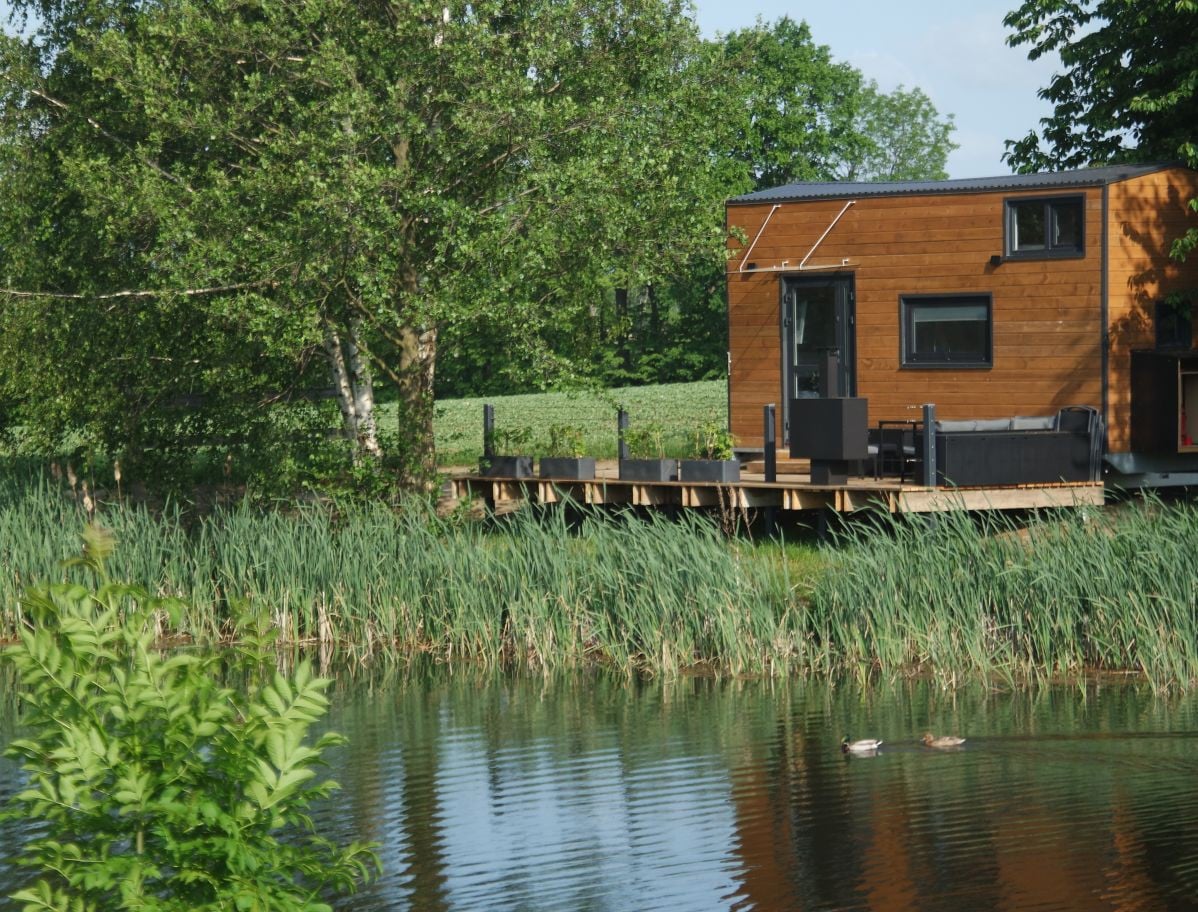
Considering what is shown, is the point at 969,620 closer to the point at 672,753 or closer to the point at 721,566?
the point at 721,566

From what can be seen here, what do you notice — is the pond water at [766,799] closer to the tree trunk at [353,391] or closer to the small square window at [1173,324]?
the tree trunk at [353,391]

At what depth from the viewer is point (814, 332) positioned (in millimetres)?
19219

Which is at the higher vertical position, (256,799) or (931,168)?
(931,168)

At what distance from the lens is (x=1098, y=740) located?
33.0 feet

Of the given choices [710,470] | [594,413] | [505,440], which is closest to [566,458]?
[505,440]

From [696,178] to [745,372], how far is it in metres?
Answer: 2.62

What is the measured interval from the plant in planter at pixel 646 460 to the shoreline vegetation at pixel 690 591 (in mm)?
1650

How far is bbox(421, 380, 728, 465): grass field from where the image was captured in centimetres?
2950

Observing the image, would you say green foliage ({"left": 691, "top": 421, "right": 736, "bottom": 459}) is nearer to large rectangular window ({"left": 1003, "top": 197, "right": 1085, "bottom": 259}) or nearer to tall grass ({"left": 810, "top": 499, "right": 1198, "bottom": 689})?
large rectangular window ({"left": 1003, "top": 197, "right": 1085, "bottom": 259})

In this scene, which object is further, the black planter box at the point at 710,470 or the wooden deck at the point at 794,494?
the black planter box at the point at 710,470

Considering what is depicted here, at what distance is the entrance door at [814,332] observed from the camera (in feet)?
62.1

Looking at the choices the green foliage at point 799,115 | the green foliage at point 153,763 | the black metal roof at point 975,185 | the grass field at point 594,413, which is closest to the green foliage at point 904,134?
the green foliage at point 799,115

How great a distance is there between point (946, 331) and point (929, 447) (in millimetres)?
3384

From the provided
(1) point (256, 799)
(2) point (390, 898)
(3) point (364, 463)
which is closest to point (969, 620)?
(2) point (390, 898)
